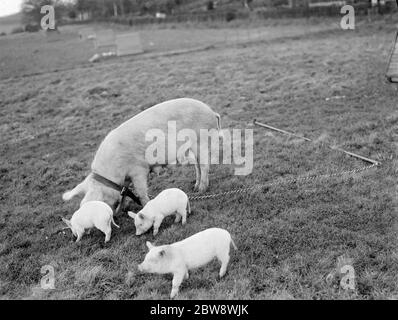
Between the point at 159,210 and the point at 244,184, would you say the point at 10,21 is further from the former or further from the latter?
the point at 159,210

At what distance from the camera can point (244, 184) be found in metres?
8.26

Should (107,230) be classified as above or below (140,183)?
below

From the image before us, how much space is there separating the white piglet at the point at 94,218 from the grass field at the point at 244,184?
27 cm

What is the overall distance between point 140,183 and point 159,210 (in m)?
0.96

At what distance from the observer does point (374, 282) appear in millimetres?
4973

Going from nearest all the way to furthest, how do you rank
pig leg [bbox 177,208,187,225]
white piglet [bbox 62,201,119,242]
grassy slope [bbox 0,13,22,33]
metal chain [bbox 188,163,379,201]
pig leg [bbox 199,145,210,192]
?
1. white piglet [bbox 62,201,119,242]
2. pig leg [bbox 177,208,187,225]
3. metal chain [bbox 188,163,379,201]
4. pig leg [bbox 199,145,210,192]
5. grassy slope [bbox 0,13,22,33]

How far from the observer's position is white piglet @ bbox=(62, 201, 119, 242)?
6297 mm

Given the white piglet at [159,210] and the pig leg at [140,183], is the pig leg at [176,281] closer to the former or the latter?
the white piglet at [159,210]

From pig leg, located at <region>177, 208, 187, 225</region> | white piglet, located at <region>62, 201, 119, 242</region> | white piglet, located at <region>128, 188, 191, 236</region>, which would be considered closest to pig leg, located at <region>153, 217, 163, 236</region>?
white piglet, located at <region>128, 188, 191, 236</region>

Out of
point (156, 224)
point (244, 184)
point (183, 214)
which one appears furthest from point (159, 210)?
point (244, 184)

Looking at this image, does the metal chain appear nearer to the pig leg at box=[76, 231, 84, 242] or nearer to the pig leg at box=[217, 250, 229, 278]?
the pig leg at box=[76, 231, 84, 242]

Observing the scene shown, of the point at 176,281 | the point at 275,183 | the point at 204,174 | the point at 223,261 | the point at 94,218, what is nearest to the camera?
the point at 176,281

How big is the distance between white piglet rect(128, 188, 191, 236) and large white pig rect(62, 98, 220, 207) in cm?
85

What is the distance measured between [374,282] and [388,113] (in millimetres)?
7506
